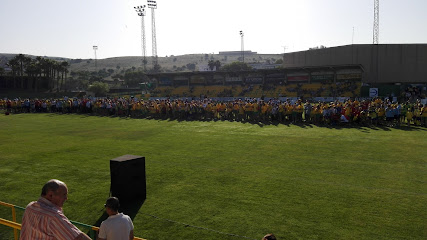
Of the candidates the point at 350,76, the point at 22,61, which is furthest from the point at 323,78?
the point at 22,61

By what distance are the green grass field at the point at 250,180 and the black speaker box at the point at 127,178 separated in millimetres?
406

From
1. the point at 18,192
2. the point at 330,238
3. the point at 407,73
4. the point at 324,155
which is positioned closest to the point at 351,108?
the point at 324,155

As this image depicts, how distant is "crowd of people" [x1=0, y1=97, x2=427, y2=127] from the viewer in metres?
20.7

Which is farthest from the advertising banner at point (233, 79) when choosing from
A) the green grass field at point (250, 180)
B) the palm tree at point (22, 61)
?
the palm tree at point (22, 61)

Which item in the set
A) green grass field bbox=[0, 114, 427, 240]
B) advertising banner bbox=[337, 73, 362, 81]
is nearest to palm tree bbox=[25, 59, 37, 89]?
green grass field bbox=[0, 114, 427, 240]

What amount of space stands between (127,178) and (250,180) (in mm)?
3624

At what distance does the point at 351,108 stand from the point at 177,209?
16.4 m

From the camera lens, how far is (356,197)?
828cm

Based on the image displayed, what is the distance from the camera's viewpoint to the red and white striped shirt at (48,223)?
3016mm

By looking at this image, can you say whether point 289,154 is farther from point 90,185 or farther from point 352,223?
point 90,185

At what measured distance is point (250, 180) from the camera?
9906 mm

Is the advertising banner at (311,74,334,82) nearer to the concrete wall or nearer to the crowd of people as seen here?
the concrete wall

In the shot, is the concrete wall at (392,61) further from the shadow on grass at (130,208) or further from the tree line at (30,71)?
the shadow on grass at (130,208)

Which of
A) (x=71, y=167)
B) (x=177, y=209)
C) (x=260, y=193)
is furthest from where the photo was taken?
(x=71, y=167)
